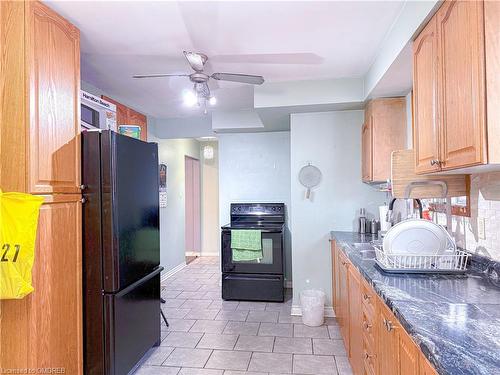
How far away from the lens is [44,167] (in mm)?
1695

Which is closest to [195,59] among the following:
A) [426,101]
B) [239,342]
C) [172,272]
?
[426,101]

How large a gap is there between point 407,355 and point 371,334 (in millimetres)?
562

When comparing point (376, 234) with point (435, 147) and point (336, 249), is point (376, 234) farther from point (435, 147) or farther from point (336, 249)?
point (435, 147)

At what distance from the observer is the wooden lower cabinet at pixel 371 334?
1.10 meters

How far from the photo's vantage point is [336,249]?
2922 mm

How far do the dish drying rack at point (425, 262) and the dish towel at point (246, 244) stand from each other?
2.10 meters

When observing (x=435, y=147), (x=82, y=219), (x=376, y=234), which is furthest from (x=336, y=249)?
(x=82, y=219)

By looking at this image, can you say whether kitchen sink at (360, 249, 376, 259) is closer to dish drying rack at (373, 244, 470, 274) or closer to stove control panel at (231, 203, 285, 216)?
dish drying rack at (373, 244, 470, 274)

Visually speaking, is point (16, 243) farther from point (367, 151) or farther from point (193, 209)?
point (193, 209)

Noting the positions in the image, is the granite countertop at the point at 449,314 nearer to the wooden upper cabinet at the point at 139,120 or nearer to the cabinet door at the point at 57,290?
the cabinet door at the point at 57,290

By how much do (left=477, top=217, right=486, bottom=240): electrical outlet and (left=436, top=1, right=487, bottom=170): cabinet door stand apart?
1.66 feet

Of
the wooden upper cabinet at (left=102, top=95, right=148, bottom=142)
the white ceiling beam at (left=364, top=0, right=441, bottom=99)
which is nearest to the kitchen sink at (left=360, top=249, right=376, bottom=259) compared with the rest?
the white ceiling beam at (left=364, top=0, right=441, bottom=99)

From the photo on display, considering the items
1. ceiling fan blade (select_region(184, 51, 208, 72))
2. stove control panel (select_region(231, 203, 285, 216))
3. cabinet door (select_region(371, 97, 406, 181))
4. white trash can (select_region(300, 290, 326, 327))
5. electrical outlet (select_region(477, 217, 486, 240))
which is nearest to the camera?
electrical outlet (select_region(477, 217, 486, 240))

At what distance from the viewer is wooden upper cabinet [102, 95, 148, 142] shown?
143 inches
